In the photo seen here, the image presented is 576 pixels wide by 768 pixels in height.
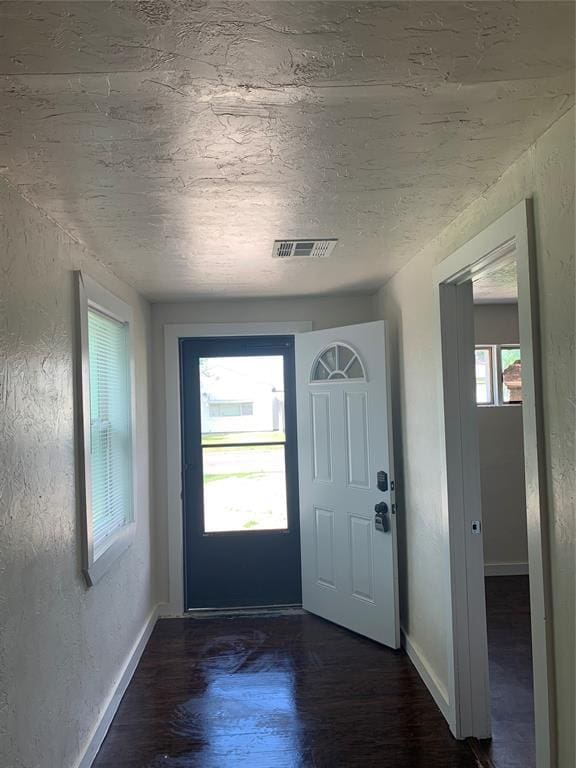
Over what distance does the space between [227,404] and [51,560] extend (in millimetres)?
2186

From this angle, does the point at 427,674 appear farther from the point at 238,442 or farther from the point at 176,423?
the point at 176,423

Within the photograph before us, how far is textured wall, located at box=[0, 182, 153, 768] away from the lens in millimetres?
1565

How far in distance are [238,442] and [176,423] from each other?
Result: 1.60 ft

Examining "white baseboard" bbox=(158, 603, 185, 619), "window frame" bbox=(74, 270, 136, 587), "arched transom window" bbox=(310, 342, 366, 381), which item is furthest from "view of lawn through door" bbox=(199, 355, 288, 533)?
"window frame" bbox=(74, 270, 136, 587)

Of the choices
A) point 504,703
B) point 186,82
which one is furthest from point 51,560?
point 504,703

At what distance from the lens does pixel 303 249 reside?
2535 millimetres

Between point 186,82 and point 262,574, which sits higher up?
point 186,82

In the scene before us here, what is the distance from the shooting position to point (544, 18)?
995mm

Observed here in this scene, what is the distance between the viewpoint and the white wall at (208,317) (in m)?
3.86

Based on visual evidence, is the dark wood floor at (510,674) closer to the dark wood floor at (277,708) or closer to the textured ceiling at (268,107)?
the dark wood floor at (277,708)

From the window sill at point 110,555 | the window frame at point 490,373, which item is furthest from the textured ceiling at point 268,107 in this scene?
the window frame at point 490,373

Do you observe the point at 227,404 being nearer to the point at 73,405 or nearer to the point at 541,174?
the point at 73,405

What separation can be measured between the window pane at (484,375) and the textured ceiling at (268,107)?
8.55 feet

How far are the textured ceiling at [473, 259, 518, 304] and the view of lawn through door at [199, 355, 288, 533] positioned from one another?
169 cm
